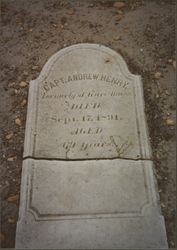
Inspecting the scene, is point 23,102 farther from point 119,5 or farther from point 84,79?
point 119,5

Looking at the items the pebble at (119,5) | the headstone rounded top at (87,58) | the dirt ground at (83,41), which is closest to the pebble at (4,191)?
the dirt ground at (83,41)

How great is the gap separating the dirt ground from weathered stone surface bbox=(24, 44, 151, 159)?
32 centimetres

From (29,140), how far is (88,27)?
197 cm

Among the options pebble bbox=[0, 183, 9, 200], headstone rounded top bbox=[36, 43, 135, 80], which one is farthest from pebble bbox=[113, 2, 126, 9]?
pebble bbox=[0, 183, 9, 200]

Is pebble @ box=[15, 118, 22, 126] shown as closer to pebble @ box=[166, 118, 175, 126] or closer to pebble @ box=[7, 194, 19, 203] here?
pebble @ box=[7, 194, 19, 203]

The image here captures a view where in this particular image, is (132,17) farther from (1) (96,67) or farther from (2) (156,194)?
(2) (156,194)

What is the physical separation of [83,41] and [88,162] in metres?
1.83

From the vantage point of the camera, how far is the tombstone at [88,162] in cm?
246

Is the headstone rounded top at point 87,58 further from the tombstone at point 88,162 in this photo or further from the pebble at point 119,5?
the pebble at point 119,5

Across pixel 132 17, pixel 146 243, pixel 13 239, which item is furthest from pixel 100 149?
pixel 132 17

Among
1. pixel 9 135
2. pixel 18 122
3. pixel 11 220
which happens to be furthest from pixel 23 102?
pixel 11 220

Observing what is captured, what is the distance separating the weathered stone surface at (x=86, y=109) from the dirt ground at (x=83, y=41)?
32cm

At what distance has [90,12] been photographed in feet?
14.1

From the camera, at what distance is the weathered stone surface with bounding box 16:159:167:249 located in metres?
2.44
